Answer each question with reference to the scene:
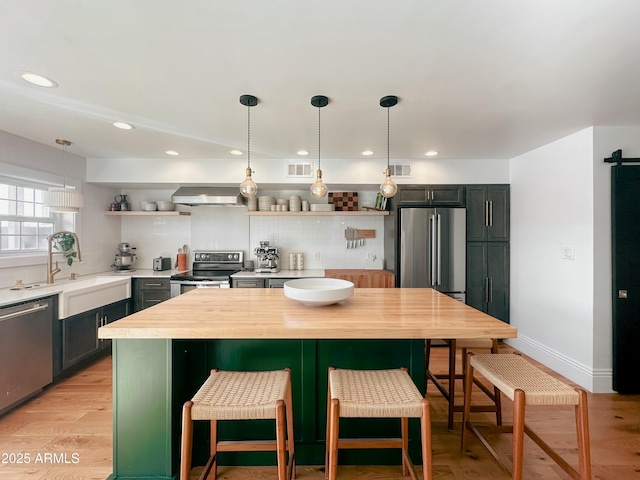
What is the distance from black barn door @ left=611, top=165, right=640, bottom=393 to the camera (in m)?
2.63

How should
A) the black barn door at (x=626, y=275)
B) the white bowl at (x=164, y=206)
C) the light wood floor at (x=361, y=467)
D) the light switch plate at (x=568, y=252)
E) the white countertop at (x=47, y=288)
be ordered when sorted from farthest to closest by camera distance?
the white bowl at (x=164, y=206) → the light switch plate at (x=568, y=252) → the black barn door at (x=626, y=275) → the white countertop at (x=47, y=288) → the light wood floor at (x=361, y=467)

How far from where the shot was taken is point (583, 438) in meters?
1.36

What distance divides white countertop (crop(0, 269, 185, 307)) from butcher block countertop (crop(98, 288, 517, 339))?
1469 mm

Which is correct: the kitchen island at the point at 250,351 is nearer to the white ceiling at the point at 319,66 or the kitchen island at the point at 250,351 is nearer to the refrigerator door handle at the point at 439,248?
the white ceiling at the point at 319,66

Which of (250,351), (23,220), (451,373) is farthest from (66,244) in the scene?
(451,373)

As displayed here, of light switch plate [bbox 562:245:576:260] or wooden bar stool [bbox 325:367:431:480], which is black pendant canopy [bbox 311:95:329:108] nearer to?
wooden bar stool [bbox 325:367:431:480]

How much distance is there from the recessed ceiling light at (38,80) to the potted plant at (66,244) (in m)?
1.94

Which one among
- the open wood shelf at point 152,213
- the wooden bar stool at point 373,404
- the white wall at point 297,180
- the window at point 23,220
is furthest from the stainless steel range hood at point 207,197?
the wooden bar stool at point 373,404

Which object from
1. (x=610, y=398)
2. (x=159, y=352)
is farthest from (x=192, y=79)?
(x=610, y=398)

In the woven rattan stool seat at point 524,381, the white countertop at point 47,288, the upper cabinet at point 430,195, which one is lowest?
the woven rattan stool seat at point 524,381

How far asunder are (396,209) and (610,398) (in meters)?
2.66

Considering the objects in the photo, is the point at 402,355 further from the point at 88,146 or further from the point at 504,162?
the point at 88,146

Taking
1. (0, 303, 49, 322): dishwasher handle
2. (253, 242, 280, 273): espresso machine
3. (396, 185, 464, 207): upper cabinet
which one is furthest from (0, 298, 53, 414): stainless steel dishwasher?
(396, 185, 464, 207): upper cabinet

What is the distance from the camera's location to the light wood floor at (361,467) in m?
1.76
